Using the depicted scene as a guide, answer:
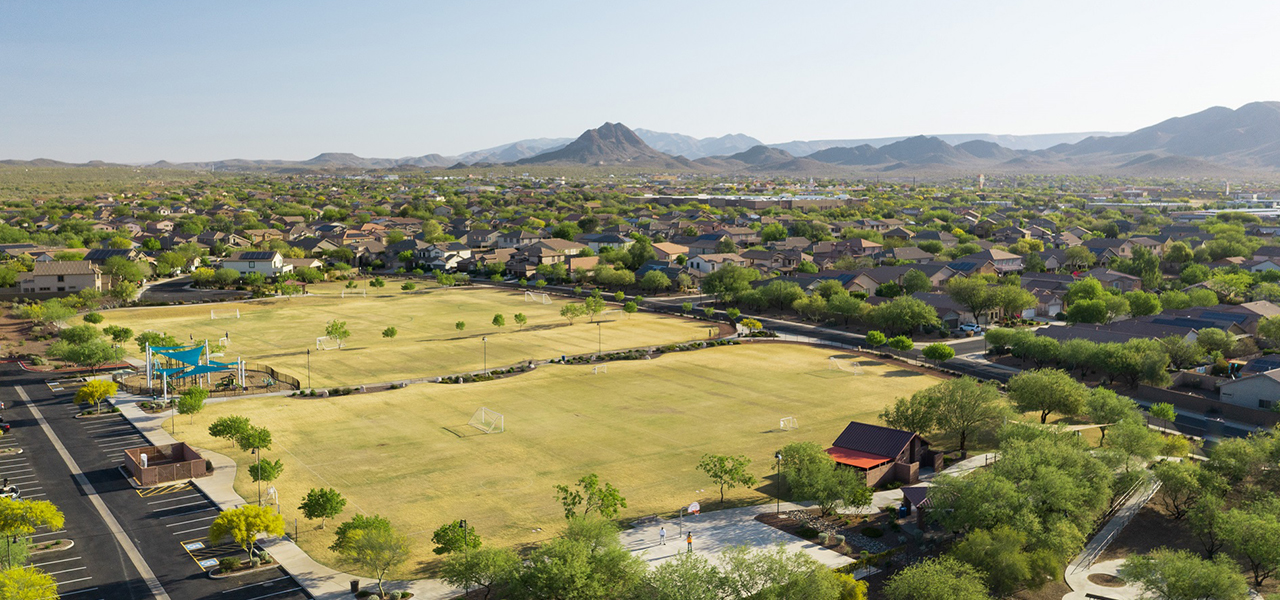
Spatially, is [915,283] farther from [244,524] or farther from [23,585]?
[23,585]

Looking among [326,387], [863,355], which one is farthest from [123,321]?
[863,355]

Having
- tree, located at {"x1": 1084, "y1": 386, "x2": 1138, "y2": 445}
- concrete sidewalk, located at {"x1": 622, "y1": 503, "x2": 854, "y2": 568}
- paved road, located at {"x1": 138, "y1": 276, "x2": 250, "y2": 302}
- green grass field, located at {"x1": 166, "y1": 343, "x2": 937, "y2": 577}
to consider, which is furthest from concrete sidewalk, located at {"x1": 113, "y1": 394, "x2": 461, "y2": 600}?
paved road, located at {"x1": 138, "y1": 276, "x2": 250, "y2": 302}

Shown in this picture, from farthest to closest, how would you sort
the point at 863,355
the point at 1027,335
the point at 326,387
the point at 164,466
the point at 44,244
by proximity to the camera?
the point at 44,244, the point at 863,355, the point at 1027,335, the point at 326,387, the point at 164,466

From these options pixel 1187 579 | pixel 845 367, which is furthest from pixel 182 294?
pixel 1187 579

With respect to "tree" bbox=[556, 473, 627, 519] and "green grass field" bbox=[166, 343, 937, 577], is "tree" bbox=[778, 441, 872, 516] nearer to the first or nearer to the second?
"green grass field" bbox=[166, 343, 937, 577]

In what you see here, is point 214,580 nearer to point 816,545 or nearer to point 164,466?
point 164,466

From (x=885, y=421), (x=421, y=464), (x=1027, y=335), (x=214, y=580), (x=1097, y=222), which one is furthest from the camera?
(x=1097, y=222)

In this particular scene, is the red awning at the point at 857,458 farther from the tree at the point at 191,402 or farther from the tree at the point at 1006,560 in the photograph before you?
the tree at the point at 191,402
